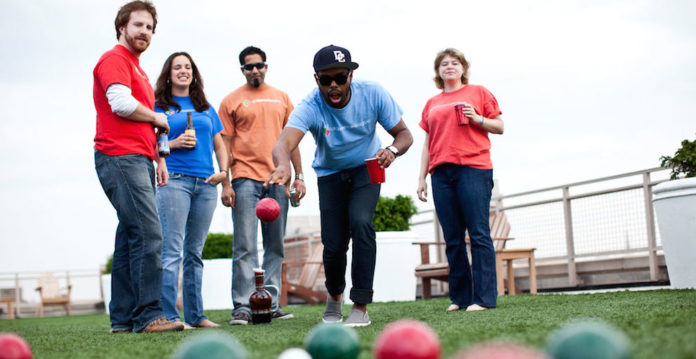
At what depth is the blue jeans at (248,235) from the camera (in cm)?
579

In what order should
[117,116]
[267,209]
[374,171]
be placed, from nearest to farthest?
[374,171] < [117,116] < [267,209]

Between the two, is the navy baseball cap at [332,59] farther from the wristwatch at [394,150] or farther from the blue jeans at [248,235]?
the blue jeans at [248,235]

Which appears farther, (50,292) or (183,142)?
(50,292)

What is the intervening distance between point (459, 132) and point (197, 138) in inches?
81.0

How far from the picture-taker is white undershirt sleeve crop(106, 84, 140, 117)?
441cm

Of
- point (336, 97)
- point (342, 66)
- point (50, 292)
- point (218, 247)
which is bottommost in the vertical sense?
point (50, 292)

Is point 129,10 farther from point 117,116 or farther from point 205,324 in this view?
point 205,324

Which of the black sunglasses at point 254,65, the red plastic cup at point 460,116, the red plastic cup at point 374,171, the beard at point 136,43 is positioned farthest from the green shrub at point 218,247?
the red plastic cup at point 374,171

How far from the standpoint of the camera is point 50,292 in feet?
67.2

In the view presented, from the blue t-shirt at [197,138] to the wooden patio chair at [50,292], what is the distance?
15714 mm

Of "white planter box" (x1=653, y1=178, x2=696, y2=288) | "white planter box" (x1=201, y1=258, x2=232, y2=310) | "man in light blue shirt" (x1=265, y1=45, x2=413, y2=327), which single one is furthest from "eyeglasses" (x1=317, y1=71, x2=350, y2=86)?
"white planter box" (x1=201, y1=258, x2=232, y2=310)

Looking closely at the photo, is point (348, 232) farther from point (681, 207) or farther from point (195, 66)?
point (681, 207)

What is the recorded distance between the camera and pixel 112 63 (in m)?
4.51

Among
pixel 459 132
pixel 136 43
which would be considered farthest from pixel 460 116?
pixel 136 43
